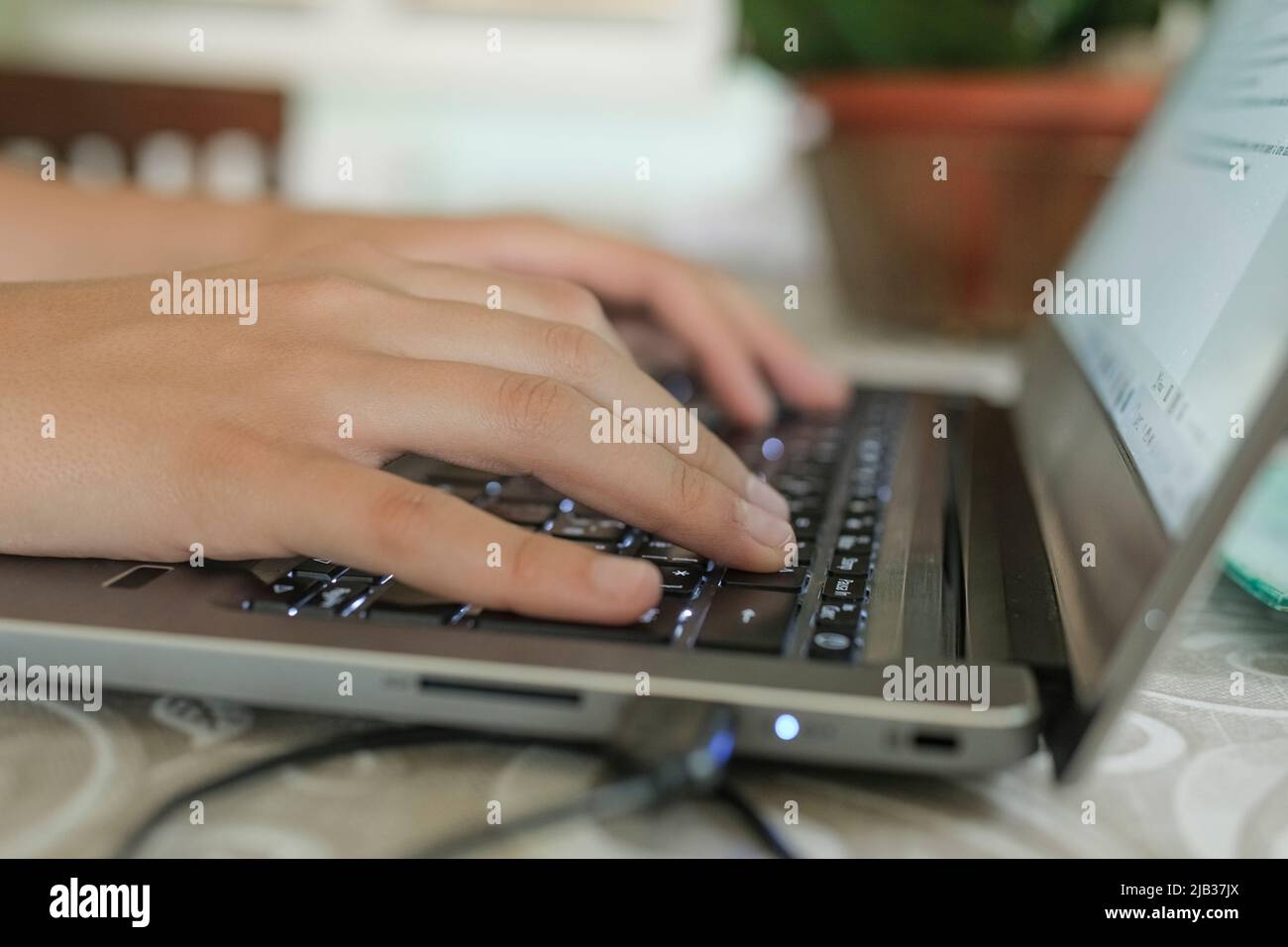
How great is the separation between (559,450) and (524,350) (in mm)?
64

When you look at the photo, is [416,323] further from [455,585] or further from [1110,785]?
[1110,785]

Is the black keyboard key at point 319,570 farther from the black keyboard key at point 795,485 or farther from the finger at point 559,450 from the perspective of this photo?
the black keyboard key at point 795,485

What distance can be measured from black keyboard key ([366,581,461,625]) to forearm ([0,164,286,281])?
428 mm

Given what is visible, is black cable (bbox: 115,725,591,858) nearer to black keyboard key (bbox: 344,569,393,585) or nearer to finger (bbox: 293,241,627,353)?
black keyboard key (bbox: 344,569,393,585)

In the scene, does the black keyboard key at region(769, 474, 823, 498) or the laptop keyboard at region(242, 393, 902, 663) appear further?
the black keyboard key at region(769, 474, 823, 498)

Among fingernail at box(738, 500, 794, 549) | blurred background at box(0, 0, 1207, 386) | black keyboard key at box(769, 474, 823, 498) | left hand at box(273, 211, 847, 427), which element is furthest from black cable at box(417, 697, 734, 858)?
blurred background at box(0, 0, 1207, 386)

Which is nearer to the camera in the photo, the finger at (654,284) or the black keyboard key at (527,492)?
the black keyboard key at (527,492)

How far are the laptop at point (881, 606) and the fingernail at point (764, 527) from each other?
0.03ft

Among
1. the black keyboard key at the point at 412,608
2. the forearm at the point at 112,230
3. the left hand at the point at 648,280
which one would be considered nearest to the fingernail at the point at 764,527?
the black keyboard key at the point at 412,608

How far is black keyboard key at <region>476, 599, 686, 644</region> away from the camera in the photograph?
0.31 metres

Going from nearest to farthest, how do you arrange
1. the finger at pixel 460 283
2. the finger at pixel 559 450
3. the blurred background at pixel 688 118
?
the finger at pixel 559 450, the finger at pixel 460 283, the blurred background at pixel 688 118

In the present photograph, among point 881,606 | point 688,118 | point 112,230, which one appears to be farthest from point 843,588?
point 688,118

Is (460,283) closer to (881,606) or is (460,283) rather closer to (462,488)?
(462,488)

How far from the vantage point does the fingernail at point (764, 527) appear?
0.38 metres
